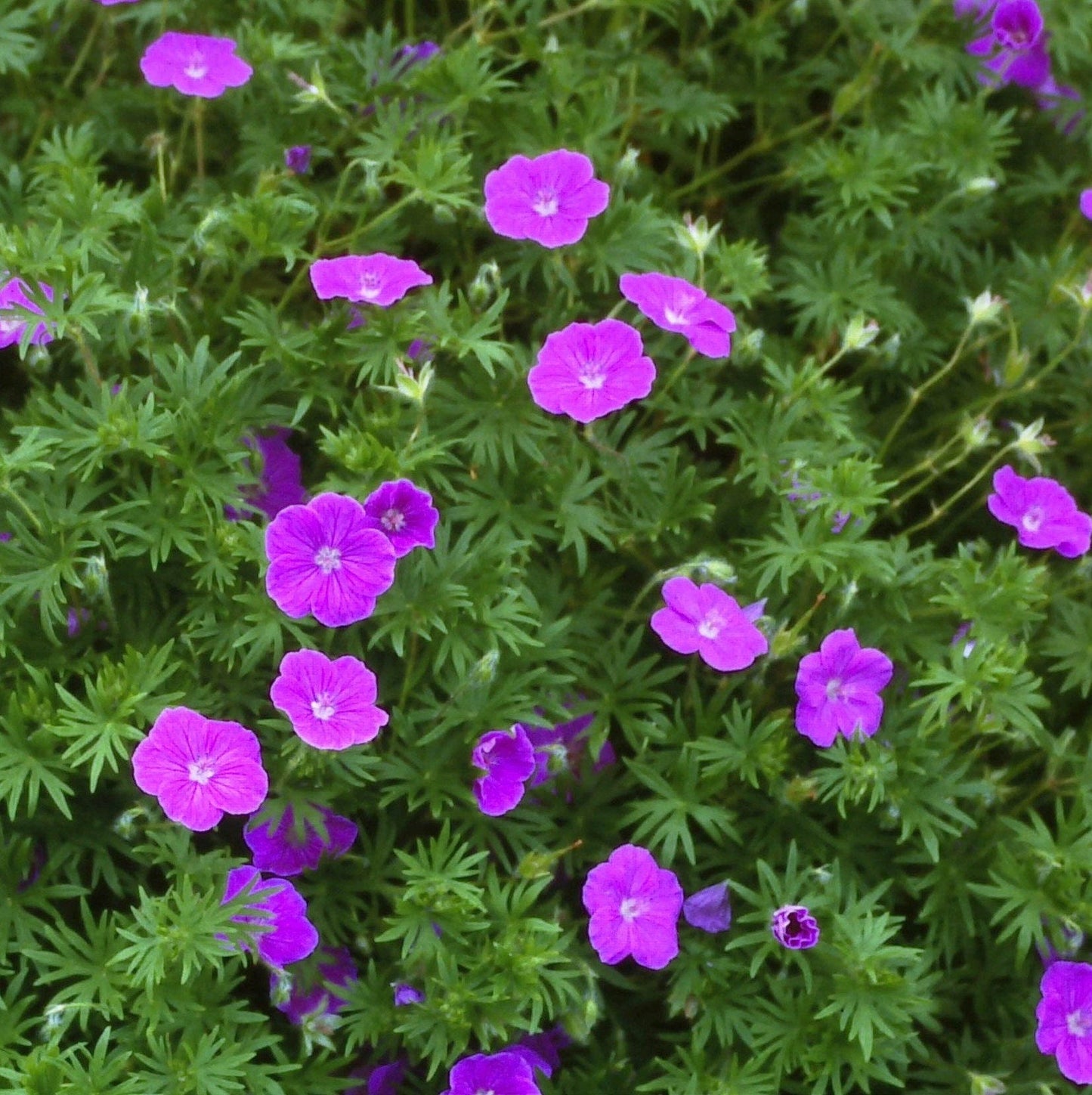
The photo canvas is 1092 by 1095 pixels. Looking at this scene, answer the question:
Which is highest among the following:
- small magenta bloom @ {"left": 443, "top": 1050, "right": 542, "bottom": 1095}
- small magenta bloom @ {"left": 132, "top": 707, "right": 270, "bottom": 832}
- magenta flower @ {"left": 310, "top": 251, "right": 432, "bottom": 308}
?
magenta flower @ {"left": 310, "top": 251, "right": 432, "bottom": 308}

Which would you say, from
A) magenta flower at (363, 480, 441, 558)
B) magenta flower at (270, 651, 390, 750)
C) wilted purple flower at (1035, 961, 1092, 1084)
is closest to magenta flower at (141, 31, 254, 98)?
magenta flower at (363, 480, 441, 558)

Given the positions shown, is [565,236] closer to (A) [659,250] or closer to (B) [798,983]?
(A) [659,250]

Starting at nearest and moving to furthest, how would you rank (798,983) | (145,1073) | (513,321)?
(145,1073) < (798,983) < (513,321)

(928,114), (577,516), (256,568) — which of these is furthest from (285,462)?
(928,114)

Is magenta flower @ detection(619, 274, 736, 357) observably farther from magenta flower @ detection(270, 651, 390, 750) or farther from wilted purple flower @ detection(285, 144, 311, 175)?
magenta flower @ detection(270, 651, 390, 750)

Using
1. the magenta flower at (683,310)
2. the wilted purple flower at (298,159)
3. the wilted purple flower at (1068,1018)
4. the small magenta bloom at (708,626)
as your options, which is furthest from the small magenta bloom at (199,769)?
the wilted purple flower at (1068,1018)

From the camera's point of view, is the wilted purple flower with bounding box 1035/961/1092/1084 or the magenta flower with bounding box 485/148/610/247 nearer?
the wilted purple flower with bounding box 1035/961/1092/1084

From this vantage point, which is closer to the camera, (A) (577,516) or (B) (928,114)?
(A) (577,516)

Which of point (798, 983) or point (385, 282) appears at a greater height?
point (385, 282)
